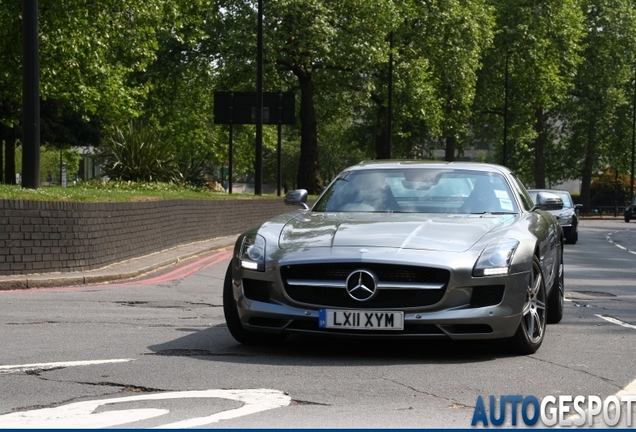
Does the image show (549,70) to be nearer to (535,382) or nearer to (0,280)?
(0,280)

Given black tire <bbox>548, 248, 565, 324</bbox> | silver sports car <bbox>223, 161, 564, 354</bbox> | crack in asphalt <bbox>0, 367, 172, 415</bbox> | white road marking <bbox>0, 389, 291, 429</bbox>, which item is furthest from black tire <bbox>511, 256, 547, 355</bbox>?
crack in asphalt <bbox>0, 367, 172, 415</bbox>

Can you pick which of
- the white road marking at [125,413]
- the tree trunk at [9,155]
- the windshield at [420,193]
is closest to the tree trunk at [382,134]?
the tree trunk at [9,155]

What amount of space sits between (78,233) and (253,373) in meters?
9.30

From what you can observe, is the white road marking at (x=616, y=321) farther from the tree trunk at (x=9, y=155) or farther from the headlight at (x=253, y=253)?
the tree trunk at (x=9, y=155)

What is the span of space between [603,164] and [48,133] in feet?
128

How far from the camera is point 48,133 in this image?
63156 millimetres

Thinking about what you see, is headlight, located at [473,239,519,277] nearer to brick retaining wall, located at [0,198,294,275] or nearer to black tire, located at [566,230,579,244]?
brick retaining wall, located at [0,198,294,275]

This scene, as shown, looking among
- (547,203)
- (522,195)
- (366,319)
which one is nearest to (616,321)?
(547,203)

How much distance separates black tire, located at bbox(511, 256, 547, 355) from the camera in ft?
28.6

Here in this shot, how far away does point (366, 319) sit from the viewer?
8.35 meters

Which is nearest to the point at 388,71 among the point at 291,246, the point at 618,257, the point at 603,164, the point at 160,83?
the point at 160,83

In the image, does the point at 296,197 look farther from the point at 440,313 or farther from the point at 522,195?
the point at 440,313

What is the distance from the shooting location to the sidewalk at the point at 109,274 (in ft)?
48.5

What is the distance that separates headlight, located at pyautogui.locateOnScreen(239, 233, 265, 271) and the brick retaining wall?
6.85 meters
